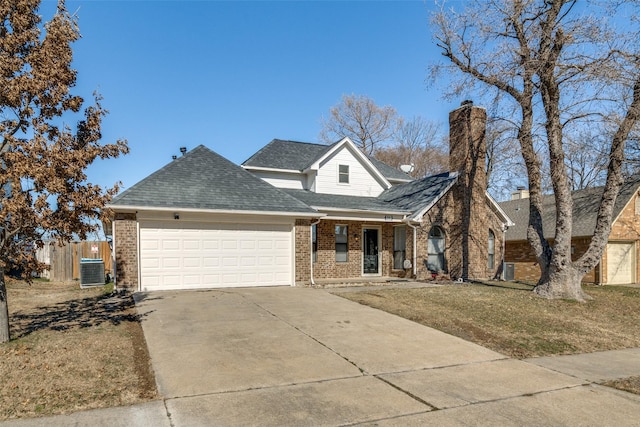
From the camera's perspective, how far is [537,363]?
21.8 feet

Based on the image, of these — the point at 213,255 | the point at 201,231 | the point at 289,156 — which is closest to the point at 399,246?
the point at 289,156

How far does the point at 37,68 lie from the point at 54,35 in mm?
630

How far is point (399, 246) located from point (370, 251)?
131cm

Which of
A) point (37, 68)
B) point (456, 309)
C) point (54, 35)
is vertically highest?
point (54, 35)

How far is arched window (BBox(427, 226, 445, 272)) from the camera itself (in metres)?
17.9

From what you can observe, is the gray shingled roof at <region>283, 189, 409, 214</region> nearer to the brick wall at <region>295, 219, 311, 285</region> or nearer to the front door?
the front door

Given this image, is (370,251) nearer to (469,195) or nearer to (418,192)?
(418,192)

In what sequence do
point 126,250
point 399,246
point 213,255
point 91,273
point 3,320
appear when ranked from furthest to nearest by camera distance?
1. point 399,246
2. point 91,273
3. point 213,255
4. point 126,250
5. point 3,320

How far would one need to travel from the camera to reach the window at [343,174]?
755 inches

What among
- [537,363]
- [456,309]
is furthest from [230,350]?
[456,309]

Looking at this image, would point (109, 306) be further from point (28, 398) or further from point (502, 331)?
point (502, 331)

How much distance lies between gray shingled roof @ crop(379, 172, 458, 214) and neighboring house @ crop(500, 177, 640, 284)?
16.9ft

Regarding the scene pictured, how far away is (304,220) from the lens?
14.6 meters

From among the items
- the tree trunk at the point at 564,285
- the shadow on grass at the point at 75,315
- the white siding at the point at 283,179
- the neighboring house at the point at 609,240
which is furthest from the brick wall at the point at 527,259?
the shadow on grass at the point at 75,315
